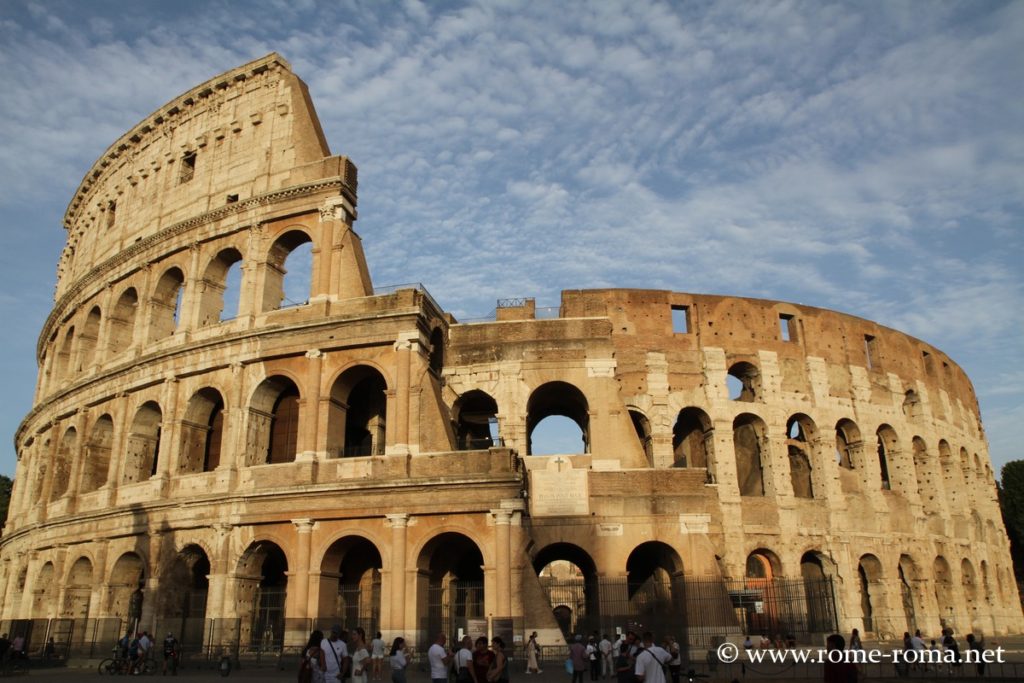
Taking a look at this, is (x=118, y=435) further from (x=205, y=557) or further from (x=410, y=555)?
(x=410, y=555)

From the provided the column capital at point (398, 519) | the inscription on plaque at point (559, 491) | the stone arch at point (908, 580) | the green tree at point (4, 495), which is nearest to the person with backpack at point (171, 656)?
the column capital at point (398, 519)

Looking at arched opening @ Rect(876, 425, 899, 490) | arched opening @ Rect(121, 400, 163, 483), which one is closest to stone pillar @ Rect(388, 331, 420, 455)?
arched opening @ Rect(121, 400, 163, 483)

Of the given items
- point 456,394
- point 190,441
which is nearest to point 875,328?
point 456,394

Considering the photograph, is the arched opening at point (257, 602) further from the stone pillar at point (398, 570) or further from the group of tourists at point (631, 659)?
the group of tourists at point (631, 659)

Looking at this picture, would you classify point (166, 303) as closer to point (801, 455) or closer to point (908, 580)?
point (801, 455)

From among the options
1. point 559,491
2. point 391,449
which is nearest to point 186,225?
point 391,449

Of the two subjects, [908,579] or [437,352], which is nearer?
[437,352]

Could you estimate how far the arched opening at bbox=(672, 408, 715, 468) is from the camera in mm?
26031

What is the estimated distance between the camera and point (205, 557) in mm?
22047

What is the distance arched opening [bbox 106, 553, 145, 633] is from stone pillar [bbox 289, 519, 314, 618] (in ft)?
17.9

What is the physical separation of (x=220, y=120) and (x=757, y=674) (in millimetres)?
22292

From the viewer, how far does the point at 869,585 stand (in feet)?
89.7

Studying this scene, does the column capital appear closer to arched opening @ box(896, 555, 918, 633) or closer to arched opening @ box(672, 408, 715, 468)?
arched opening @ box(672, 408, 715, 468)

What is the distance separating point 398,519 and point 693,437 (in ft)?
40.0
